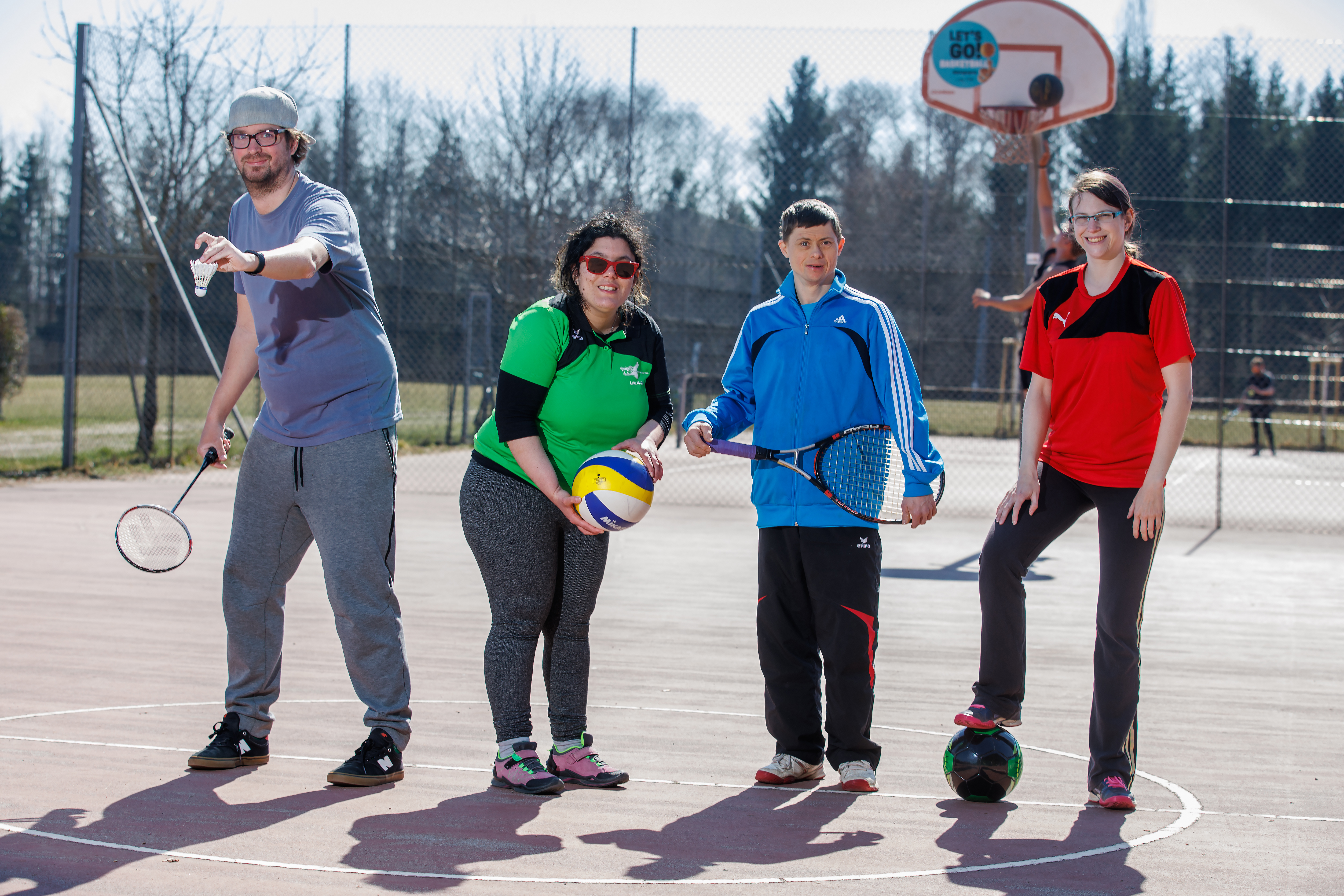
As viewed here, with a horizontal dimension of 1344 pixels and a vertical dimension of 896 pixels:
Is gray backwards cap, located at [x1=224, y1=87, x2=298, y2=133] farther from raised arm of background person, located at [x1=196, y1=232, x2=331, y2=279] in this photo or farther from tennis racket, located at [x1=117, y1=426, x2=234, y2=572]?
tennis racket, located at [x1=117, y1=426, x2=234, y2=572]

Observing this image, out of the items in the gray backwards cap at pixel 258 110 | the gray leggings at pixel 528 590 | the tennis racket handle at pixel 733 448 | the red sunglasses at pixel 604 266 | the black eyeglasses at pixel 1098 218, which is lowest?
the gray leggings at pixel 528 590

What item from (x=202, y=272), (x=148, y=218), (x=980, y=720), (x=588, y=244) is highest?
(x=148, y=218)

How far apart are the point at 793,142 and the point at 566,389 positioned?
10930 mm

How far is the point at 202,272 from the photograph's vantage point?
3.65 m

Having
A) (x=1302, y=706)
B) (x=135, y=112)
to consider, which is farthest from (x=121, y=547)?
(x=135, y=112)

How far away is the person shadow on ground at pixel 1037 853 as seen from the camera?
122 inches

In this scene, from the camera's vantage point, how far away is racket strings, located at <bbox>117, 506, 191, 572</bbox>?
4.54m

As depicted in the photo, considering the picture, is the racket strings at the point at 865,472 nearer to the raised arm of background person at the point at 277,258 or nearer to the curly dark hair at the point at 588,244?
the curly dark hair at the point at 588,244

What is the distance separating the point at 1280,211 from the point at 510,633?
12.5 meters

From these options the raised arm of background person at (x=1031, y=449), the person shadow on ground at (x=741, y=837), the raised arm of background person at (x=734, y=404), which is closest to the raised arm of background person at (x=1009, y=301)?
the raised arm of background person at (x=1031, y=449)

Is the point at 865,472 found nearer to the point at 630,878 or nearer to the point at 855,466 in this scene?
the point at 855,466

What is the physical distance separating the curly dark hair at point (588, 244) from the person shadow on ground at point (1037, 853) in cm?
174

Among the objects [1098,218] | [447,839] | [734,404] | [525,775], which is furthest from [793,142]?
[447,839]

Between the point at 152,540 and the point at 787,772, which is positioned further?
the point at 152,540
